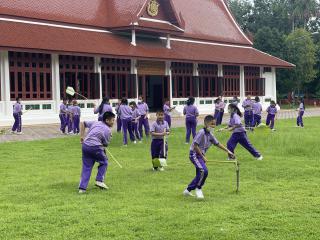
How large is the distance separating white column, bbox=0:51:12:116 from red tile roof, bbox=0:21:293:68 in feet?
3.50

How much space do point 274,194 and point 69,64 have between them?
2103 centimetres

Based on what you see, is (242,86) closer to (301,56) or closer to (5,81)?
(301,56)

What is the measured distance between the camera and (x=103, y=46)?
29578 mm

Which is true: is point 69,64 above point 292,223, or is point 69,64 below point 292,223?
above

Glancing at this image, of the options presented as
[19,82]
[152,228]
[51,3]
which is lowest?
[152,228]

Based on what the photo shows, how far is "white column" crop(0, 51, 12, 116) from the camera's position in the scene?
25669mm

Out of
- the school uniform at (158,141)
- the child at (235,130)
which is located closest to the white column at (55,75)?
the child at (235,130)

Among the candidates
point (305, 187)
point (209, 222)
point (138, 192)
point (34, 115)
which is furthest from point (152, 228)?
point (34, 115)

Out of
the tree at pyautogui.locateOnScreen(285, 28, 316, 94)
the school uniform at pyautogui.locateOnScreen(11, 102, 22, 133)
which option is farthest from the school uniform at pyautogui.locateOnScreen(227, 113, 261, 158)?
the tree at pyautogui.locateOnScreen(285, 28, 316, 94)

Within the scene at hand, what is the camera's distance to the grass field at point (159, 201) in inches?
277

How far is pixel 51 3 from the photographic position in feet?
99.6

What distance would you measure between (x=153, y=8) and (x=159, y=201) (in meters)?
25.9

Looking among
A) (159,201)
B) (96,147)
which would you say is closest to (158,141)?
(96,147)

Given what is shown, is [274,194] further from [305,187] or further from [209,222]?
[209,222]
